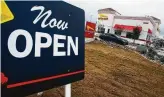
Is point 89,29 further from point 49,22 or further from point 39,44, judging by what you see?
point 39,44

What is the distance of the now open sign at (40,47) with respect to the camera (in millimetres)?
1310

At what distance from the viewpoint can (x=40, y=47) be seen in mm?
1533

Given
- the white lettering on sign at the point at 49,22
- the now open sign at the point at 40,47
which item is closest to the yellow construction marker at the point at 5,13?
the now open sign at the point at 40,47

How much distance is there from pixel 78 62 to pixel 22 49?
2.35ft

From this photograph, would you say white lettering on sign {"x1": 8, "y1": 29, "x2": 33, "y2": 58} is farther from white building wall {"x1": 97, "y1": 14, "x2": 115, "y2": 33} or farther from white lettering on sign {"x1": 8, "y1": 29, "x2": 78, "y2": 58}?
white building wall {"x1": 97, "y1": 14, "x2": 115, "y2": 33}

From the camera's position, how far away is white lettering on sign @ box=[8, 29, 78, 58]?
1.32m

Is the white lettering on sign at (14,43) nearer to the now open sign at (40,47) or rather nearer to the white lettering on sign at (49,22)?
the now open sign at (40,47)

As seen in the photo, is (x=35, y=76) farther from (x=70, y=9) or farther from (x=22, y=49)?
(x=70, y=9)

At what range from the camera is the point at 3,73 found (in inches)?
50.1

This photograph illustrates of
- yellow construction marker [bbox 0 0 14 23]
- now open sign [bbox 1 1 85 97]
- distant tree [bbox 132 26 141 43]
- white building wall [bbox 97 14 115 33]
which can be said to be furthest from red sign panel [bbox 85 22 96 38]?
white building wall [bbox 97 14 115 33]

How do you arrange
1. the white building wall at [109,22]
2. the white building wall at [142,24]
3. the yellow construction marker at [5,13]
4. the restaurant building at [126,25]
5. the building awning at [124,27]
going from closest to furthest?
the yellow construction marker at [5,13] → the white building wall at [142,24] → the restaurant building at [126,25] → the building awning at [124,27] → the white building wall at [109,22]

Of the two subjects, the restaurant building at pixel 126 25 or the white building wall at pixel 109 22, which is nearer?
the restaurant building at pixel 126 25

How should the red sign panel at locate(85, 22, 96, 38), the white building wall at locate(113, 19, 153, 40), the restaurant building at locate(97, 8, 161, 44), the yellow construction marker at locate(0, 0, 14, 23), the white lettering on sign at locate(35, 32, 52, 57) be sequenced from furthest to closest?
the restaurant building at locate(97, 8, 161, 44)
the white building wall at locate(113, 19, 153, 40)
the red sign panel at locate(85, 22, 96, 38)
the white lettering on sign at locate(35, 32, 52, 57)
the yellow construction marker at locate(0, 0, 14, 23)

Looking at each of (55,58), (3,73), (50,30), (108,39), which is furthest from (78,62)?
(108,39)
